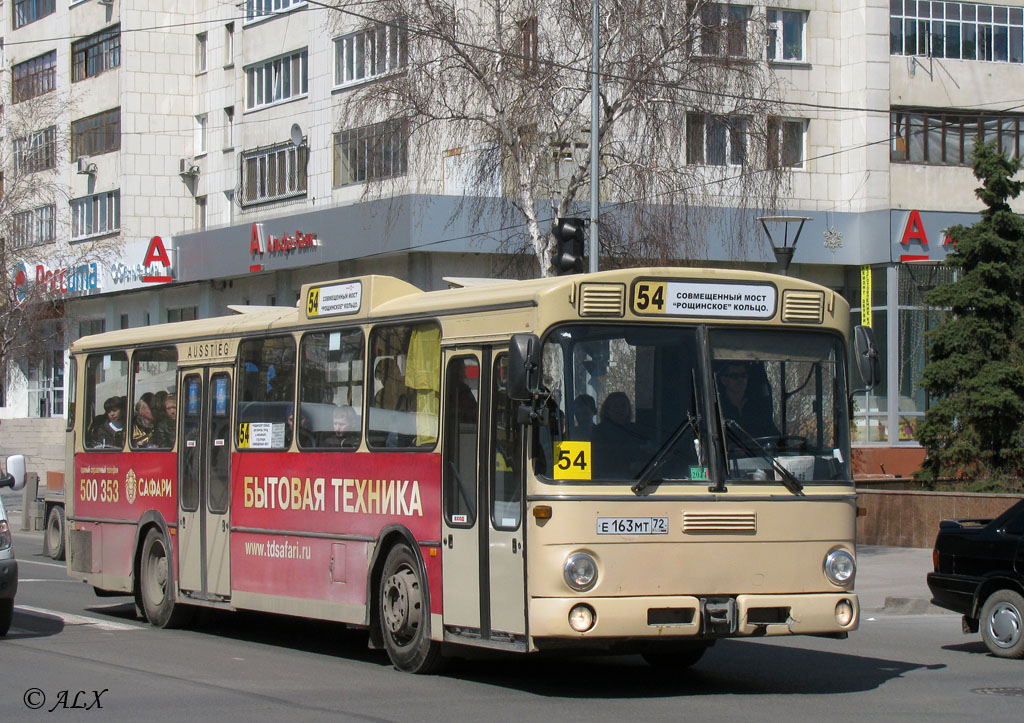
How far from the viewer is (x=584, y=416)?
991 centimetres

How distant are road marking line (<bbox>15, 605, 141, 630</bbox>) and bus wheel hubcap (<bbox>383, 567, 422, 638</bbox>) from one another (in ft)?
14.2

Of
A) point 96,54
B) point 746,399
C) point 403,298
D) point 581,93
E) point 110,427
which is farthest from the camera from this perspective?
→ point 96,54

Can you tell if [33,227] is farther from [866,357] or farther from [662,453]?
Answer: [866,357]

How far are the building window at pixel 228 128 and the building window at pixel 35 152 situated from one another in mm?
6024

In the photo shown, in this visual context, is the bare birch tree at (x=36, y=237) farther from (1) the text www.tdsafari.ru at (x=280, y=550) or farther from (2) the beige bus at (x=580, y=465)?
(2) the beige bus at (x=580, y=465)

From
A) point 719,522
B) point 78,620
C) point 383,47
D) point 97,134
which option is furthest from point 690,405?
point 97,134

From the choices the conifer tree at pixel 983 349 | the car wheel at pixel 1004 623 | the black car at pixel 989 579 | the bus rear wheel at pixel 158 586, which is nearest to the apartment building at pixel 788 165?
the conifer tree at pixel 983 349

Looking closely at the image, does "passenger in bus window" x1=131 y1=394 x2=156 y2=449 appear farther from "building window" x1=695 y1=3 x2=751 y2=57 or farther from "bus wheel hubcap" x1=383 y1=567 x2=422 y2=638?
"building window" x1=695 y1=3 x2=751 y2=57

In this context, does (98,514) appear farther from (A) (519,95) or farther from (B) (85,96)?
(B) (85,96)

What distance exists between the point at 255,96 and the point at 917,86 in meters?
19.0

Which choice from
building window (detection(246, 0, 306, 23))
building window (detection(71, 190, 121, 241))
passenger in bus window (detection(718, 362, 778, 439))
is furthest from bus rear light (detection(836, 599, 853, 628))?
building window (detection(71, 190, 121, 241))

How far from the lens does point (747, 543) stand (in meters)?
10.1

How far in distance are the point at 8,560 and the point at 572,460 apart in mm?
5894

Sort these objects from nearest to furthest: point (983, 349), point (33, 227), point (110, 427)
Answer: point (110, 427), point (983, 349), point (33, 227)
